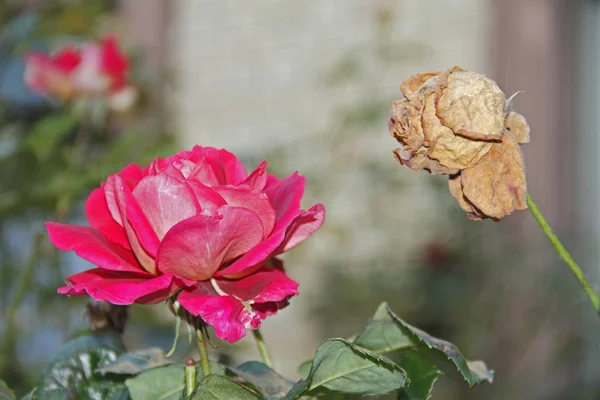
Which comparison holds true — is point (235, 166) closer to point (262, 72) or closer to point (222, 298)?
point (222, 298)

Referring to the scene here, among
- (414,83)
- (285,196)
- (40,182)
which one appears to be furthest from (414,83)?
(40,182)

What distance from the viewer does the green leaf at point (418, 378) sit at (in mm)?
600

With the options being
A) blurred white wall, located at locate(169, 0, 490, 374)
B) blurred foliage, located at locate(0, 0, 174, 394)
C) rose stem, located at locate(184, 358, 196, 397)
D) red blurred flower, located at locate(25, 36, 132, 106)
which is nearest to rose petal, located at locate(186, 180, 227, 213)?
rose stem, located at locate(184, 358, 196, 397)

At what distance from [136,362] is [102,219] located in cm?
12

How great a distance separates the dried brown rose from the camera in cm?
56

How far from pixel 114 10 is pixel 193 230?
11.3ft

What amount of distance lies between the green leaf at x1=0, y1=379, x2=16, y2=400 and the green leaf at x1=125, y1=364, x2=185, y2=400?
89 mm

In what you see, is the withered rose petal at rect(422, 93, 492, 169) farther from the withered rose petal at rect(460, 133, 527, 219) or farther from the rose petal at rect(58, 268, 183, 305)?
the rose petal at rect(58, 268, 183, 305)

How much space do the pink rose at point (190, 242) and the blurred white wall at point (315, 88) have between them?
212cm

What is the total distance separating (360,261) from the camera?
334 centimetres

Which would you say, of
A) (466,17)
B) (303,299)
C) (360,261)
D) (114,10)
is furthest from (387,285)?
(114,10)

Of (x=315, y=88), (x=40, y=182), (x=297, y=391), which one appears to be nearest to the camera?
(x=297, y=391)

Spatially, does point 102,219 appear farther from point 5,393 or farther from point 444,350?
point 444,350

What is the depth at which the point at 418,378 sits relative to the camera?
0.62 m
